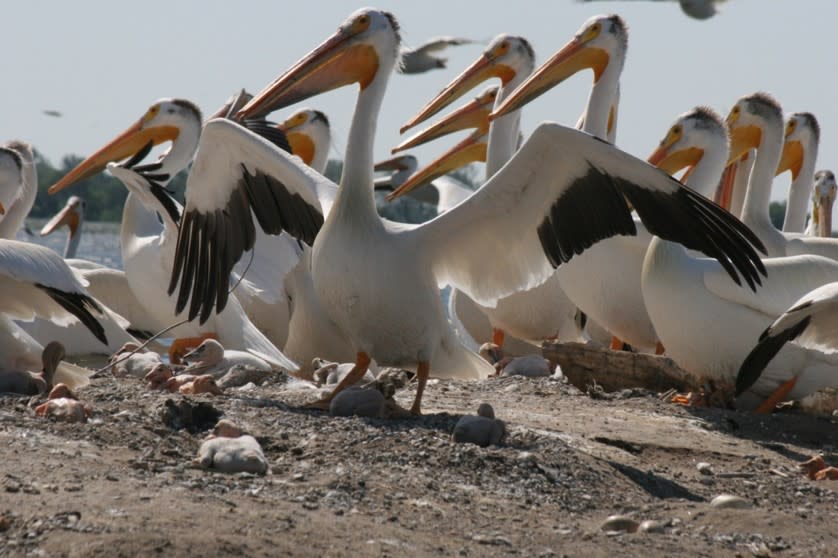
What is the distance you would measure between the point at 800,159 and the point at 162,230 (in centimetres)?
510

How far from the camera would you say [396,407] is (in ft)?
17.5

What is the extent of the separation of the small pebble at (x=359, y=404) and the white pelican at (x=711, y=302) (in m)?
1.77

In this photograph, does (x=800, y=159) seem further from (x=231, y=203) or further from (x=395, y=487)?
(x=395, y=487)

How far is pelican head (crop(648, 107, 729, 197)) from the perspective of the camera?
25.0 feet

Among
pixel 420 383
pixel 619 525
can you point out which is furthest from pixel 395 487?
pixel 420 383

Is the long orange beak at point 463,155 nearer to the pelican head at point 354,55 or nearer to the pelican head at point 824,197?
the pelican head at point 824,197

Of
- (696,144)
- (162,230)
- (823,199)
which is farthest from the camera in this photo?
(823,199)

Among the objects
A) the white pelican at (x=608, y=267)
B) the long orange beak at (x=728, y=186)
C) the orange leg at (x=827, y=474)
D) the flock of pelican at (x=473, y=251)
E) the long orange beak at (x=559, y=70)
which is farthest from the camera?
the long orange beak at (x=728, y=186)

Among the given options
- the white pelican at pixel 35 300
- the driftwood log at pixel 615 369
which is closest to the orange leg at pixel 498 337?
the driftwood log at pixel 615 369

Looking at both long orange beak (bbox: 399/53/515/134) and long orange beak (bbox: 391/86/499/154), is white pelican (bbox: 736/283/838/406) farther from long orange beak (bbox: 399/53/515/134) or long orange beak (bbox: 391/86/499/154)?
long orange beak (bbox: 391/86/499/154)

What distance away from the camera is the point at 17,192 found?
364 inches

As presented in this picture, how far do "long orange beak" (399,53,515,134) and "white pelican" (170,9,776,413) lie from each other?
102 inches

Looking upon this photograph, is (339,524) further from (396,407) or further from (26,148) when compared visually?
(26,148)

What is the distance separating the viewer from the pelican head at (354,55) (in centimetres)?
623
